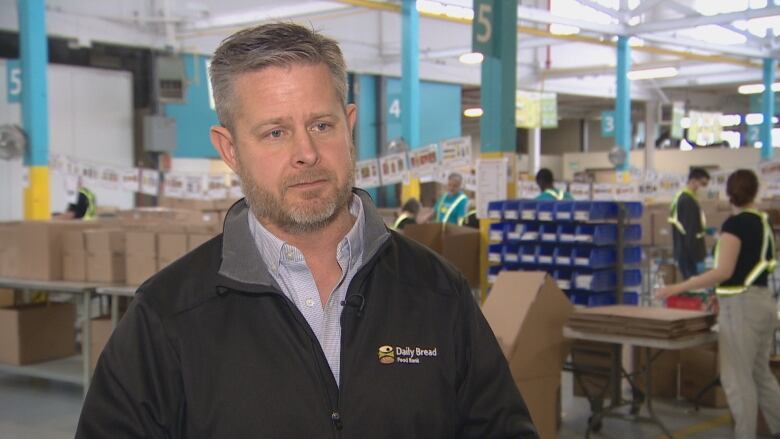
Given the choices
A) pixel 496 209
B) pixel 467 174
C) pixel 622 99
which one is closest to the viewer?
pixel 496 209

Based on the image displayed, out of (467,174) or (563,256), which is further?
(467,174)

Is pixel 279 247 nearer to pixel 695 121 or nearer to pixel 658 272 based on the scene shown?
pixel 658 272

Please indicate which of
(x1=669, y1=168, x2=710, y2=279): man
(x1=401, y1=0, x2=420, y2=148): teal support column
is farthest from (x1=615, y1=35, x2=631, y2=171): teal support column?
(x1=669, y1=168, x2=710, y2=279): man

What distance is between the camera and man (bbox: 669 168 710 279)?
31.9ft

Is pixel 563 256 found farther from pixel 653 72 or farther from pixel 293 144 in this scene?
pixel 653 72

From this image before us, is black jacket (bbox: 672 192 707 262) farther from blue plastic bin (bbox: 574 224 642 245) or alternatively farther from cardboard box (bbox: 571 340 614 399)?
cardboard box (bbox: 571 340 614 399)

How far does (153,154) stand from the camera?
16516mm

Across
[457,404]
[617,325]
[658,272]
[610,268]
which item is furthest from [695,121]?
[457,404]

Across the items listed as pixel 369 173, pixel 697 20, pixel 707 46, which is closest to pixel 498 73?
pixel 369 173

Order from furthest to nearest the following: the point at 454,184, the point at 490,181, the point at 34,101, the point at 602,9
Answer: the point at 602,9, the point at 34,101, the point at 454,184, the point at 490,181

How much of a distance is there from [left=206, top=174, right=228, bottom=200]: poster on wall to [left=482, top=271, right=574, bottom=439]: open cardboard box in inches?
379

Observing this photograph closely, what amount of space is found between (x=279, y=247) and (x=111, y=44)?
15.6 metres

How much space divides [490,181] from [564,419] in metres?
2.59

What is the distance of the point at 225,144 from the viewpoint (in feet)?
5.48
